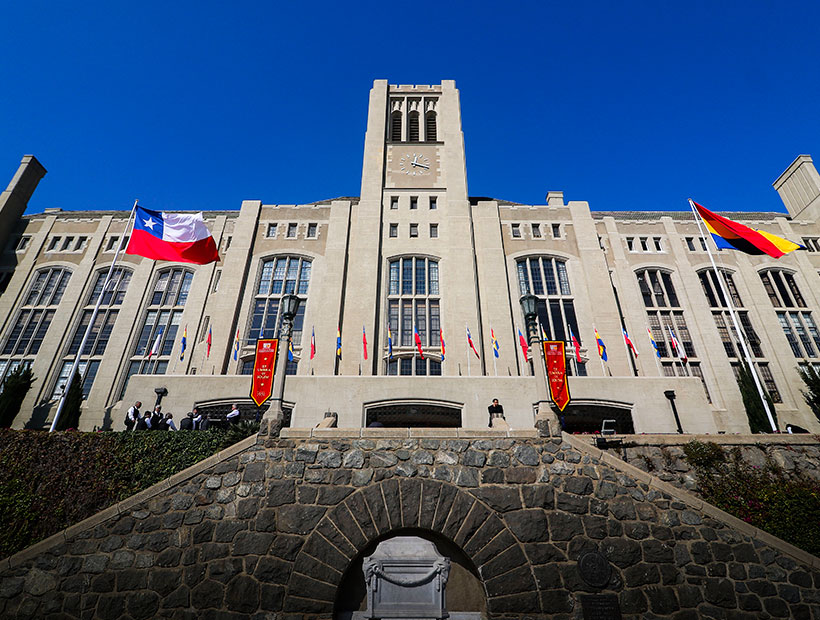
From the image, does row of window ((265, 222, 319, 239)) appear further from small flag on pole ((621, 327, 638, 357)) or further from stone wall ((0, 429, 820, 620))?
stone wall ((0, 429, 820, 620))

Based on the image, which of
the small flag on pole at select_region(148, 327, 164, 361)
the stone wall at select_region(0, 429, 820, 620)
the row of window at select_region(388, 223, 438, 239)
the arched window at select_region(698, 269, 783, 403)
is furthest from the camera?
the row of window at select_region(388, 223, 438, 239)

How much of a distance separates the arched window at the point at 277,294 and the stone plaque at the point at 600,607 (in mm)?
20793

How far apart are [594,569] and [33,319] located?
37.5m

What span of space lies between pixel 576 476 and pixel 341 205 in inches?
1051

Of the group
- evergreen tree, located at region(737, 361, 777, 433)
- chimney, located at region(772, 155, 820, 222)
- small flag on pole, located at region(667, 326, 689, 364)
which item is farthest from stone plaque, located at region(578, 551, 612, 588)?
chimney, located at region(772, 155, 820, 222)

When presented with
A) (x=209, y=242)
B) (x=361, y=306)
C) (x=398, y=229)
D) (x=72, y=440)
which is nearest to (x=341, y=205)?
(x=398, y=229)

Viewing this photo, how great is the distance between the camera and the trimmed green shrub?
9.95 meters

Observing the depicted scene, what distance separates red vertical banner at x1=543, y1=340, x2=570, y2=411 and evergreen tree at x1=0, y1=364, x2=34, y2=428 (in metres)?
28.5

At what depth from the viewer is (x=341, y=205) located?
31219mm

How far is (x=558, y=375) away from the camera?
13648 mm

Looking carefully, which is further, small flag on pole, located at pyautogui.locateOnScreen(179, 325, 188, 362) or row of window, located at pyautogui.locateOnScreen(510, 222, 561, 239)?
row of window, located at pyautogui.locateOnScreen(510, 222, 561, 239)

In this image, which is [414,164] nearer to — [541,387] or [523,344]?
[523,344]

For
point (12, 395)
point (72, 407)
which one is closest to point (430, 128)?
point (72, 407)

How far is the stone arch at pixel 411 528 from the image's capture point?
321 inches
